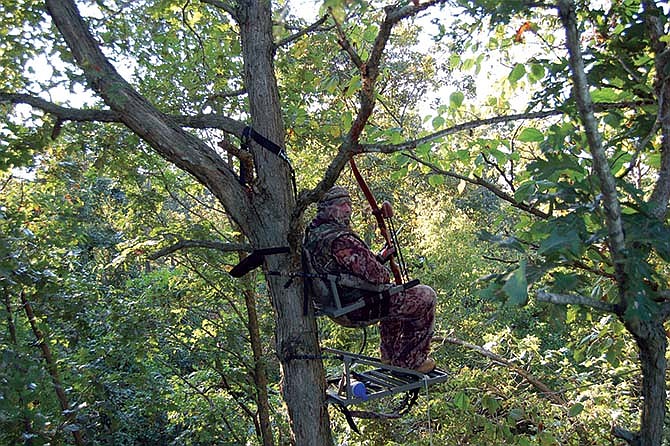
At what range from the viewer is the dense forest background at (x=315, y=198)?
1731 millimetres

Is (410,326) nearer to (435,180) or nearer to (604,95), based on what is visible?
(435,180)

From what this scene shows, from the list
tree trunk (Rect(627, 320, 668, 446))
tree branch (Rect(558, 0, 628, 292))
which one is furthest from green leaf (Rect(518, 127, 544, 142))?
tree trunk (Rect(627, 320, 668, 446))

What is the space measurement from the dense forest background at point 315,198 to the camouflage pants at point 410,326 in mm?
A: 417

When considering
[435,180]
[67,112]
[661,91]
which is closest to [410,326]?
[435,180]

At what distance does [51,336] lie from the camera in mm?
4910

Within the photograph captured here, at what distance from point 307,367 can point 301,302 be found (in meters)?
0.34

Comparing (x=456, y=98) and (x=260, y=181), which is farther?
(x=260, y=181)

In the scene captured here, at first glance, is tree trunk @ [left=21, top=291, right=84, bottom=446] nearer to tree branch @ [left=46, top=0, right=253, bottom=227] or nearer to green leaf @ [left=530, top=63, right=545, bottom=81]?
tree branch @ [left=46, top=0, right=253, bottom=227]

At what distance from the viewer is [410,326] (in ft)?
10.6

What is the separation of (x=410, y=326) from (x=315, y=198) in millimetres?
1095

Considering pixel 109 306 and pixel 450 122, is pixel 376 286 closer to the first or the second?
pixel 450 122

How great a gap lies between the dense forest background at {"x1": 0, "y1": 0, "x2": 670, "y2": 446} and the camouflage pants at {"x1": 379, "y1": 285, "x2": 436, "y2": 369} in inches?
16.4

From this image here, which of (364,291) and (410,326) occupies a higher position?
(364,291)

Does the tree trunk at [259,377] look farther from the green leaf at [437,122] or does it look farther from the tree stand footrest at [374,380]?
the green leaf at [437,122]
